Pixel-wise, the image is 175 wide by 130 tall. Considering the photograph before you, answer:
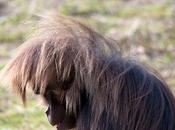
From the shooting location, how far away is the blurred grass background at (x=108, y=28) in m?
4.64

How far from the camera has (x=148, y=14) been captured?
22.5 feet

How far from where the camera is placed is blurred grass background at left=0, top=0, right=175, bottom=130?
4645mm

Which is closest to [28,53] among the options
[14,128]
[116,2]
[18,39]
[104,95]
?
[104,95]

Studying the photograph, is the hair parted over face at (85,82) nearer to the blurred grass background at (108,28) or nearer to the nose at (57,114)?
the nose at (57,114)

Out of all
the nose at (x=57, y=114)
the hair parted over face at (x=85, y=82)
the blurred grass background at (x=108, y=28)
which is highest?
the hair parted over face at (x=85, y=82)

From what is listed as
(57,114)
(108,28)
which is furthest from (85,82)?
(108,28)

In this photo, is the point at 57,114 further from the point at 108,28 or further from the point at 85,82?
the point at 108,28

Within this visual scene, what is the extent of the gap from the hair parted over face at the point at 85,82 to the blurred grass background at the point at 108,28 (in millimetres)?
2062

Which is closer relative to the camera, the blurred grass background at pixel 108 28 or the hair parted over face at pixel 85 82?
the hair parted over face at pixel 85 82

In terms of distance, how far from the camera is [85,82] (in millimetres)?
2168

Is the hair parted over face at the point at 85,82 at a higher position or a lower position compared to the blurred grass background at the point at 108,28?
higher

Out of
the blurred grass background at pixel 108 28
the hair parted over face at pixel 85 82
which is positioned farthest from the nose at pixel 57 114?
the blurred grass background at pixel 108 28

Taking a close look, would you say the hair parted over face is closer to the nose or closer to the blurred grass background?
the nose

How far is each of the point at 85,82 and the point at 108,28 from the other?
4.19 m
